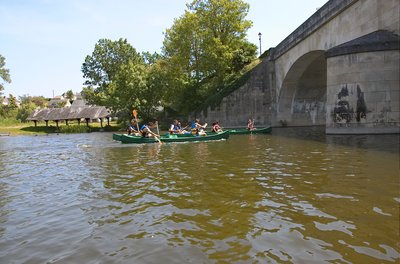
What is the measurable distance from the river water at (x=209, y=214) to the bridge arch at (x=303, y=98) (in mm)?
20111

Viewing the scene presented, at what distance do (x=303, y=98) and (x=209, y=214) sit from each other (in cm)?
2796

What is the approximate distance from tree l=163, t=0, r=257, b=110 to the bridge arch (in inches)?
308

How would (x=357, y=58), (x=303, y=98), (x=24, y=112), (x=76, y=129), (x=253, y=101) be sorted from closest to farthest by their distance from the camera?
(x=357, y=58) < (x=303, y=98) < (x=253, y=101) < (x=76, y=129) < (x=24, y=112)

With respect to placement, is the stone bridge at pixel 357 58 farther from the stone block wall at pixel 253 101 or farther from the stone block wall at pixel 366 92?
the stone block wall at pixel 253 101

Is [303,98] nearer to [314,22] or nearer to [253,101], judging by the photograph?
[253,101]

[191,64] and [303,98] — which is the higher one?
[191,64]

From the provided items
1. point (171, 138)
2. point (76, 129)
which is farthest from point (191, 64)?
point (171, 138)

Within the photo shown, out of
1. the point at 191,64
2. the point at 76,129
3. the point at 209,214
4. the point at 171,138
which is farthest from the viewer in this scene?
the point at 76,129

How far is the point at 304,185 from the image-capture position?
7.45 meters

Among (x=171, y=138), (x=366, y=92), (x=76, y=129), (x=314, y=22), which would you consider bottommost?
(x=171, y=138)

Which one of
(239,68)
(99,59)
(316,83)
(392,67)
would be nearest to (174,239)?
(392,67)

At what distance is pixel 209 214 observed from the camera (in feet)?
18.6

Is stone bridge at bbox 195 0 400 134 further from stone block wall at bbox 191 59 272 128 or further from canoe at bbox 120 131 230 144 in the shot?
stone block wall at bbox 191 59 272 128

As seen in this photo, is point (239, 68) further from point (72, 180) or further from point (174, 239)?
point (174, 239)
